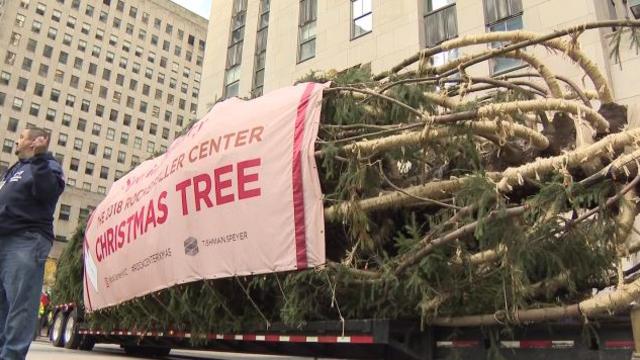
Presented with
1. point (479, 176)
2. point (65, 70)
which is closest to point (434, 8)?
point (479, 176)

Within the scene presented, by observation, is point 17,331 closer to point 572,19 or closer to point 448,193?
point 448,193

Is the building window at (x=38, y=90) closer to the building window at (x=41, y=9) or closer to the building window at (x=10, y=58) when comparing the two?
the building window at (x=10, y=58)

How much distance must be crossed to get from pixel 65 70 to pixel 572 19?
200ft

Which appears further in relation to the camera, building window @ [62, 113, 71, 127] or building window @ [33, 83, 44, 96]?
building window @ [62, 113, 71, 127]

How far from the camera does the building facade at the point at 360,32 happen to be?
1414cm

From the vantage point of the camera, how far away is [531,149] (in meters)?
4.43

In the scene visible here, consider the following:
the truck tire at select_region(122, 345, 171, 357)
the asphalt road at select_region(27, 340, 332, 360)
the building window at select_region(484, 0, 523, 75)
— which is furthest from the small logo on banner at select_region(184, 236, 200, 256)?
the building window at select_region(484, 0, 523, 75)

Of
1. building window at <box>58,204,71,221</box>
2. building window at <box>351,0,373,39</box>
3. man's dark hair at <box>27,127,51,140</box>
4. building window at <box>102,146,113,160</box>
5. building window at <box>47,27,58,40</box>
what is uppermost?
building window at <box>47,27,58,40</box>

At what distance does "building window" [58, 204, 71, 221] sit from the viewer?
5606 cm

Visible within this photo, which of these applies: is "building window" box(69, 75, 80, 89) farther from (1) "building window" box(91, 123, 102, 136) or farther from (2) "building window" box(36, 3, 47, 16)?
(2) "building window" box(36, 3, 47, 16)

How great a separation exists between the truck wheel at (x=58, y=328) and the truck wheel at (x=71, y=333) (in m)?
0.16

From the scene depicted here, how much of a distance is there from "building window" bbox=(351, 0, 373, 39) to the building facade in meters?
0.04

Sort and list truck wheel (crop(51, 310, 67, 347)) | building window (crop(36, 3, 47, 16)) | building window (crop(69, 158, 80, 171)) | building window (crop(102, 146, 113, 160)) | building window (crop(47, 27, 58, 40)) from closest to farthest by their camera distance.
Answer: truck wheel (crop(51, 310, 67, 347)) < building window (crop(69, 158, 80, 171)) < building window (crop(36, 3, 47, 16)) < building window (crop(47, 27, 58, 40)) < building window (crop(102, 146, 113, 160))

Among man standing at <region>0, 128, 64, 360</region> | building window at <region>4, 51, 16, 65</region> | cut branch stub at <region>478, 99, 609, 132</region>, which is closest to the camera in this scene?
man standing at <region>0, 128, 64, 360</region>
